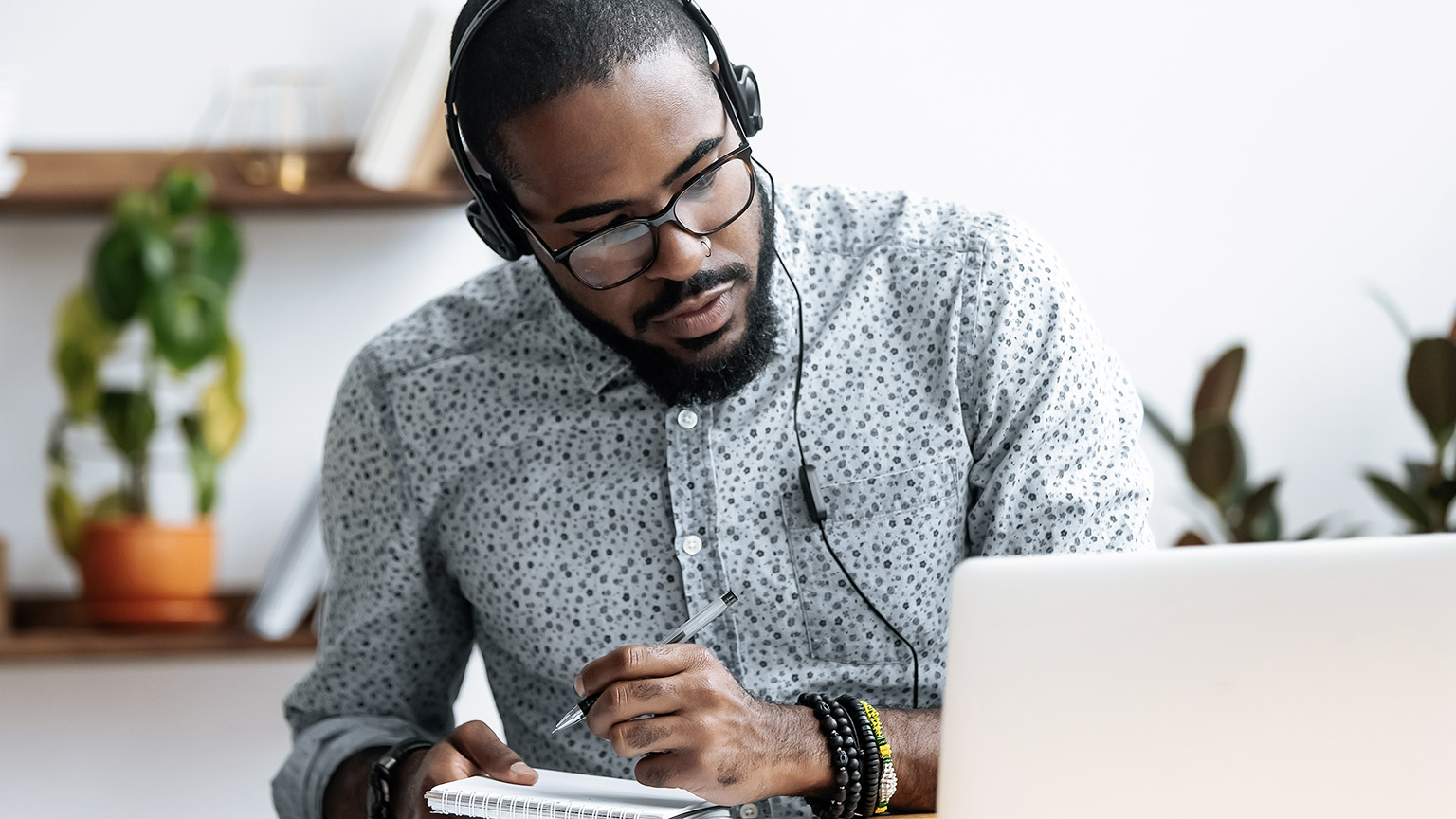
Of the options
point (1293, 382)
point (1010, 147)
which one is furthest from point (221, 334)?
point (1293, 382)

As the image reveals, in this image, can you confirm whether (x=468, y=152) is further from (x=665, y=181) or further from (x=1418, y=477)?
(x=1418, y=477)

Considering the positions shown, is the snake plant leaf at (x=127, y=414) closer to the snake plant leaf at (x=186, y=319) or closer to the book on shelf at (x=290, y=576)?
the snake plant leaf at (x=186, y=319)

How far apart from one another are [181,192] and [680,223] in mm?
1235

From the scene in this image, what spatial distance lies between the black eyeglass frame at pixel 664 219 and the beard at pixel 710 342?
52mm

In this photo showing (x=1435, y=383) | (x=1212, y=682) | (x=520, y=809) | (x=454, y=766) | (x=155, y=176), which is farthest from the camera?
(x=155, y=176)

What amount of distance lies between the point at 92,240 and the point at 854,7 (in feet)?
4.45

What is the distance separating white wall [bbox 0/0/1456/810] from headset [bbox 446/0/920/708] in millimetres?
997

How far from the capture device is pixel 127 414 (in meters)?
2.04

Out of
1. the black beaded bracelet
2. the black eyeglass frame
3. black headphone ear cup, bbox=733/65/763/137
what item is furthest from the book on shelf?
the black beaded bracelet

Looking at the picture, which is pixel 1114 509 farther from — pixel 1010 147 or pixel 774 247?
pixel 1010 147

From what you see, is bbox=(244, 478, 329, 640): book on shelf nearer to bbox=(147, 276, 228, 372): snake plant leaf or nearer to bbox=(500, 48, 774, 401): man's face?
bbox=(147, 276, 228, 372): snake plant leaf

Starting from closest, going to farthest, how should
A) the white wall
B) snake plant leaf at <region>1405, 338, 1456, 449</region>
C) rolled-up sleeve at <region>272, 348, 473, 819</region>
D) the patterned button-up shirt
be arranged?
1. the patterned button-up shirt
2. rolled-up sleeve at <region>272, 348, 473, 819</region>
3. snake plant leaf at <region>1405, 338, 1456, 449</region>
4. the white wall

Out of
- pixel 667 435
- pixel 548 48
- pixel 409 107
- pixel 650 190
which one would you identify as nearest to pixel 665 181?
pixel 650 190

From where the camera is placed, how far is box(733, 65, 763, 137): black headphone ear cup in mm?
1188
